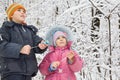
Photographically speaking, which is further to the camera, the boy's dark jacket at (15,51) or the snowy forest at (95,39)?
the snowy forest at (95,39)

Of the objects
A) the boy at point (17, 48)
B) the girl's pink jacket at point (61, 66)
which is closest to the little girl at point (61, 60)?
the girl's pink jacket at point (61, 66)

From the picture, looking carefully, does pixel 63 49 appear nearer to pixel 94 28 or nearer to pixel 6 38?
pixel 6 38

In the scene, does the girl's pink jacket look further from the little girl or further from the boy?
the boy

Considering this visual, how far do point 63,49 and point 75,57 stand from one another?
0.21 metres

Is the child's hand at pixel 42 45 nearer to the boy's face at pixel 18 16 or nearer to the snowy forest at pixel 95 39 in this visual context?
the boy's face at pixel 18 16

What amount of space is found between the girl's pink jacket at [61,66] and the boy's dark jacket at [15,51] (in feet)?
0.53

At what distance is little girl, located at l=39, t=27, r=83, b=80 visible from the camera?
11.4 feet

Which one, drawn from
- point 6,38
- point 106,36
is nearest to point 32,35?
point 6,38

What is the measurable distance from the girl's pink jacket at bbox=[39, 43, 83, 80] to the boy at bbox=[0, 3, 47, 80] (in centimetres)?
16

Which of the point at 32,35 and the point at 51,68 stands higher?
the point at 32,35

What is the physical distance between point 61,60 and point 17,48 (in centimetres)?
53

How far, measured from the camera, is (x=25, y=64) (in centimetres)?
338

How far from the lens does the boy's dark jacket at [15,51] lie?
3301mm

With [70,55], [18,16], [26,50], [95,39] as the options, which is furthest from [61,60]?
[95,39]
